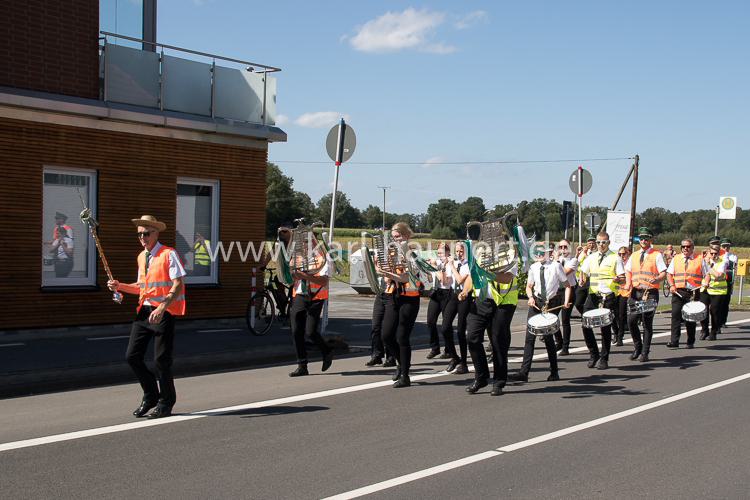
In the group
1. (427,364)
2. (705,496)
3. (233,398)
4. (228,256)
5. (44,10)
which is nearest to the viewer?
(705,496)

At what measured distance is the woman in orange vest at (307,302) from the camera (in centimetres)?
1045

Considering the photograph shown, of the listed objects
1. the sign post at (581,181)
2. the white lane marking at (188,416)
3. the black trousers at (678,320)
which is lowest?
the white lane marking at (188,416)

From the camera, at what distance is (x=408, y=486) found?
5750mm

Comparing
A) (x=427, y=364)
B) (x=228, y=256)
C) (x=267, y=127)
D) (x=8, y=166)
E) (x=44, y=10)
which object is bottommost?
(x=427, y=364)

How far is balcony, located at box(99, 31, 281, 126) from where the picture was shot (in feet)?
47.0

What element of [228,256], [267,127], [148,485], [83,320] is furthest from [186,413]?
[267,127]

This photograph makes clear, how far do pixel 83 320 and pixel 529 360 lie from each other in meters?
7.62

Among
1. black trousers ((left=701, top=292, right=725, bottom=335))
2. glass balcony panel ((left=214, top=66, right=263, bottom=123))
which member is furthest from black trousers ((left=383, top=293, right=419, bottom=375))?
black trousers ((left=701, top=292, right=725, bottom=335))

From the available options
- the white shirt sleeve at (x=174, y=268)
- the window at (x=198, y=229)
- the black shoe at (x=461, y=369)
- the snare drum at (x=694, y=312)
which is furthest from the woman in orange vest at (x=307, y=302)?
the snare drum at (x=694, y=312)

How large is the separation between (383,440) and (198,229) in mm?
9623

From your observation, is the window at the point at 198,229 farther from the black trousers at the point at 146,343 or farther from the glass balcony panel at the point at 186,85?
the black trousers at the point at 146,343

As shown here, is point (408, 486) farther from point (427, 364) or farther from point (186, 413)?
point (427, 364)

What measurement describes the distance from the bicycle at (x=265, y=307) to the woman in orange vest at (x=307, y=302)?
11.6 ft

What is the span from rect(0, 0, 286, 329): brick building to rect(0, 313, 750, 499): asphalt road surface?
445 cm
